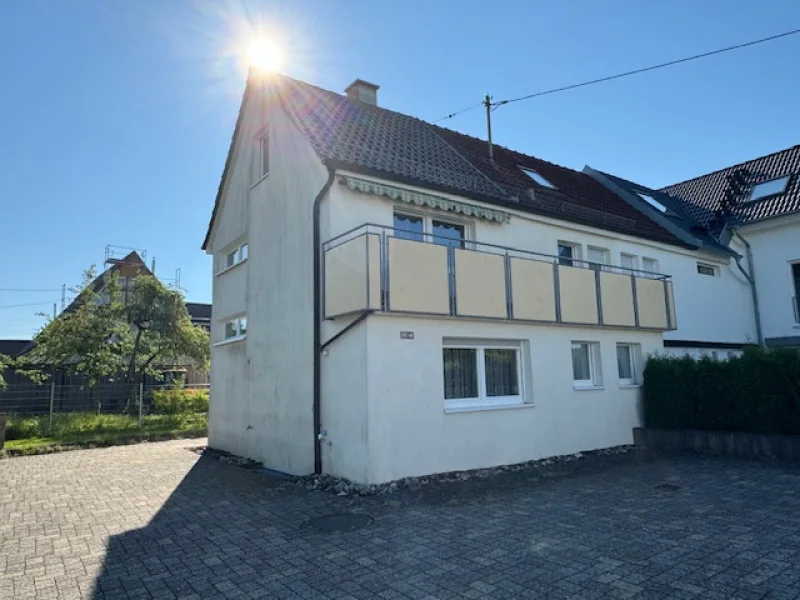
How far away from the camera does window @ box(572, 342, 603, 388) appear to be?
42.6 ft

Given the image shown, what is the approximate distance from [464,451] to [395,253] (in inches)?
159

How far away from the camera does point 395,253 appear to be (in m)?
9.39

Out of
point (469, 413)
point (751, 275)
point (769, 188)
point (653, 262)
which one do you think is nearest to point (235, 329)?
point (469, 413)

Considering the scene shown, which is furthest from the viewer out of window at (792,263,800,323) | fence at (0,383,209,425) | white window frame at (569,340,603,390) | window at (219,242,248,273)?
window at (792,263,800,323)

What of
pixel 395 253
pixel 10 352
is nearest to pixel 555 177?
pixel 395 253

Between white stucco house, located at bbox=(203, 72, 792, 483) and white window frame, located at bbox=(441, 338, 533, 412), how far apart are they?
50mm

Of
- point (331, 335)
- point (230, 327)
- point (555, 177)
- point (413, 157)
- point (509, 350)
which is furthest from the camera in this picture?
point (555, 177)

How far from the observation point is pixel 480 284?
10.6 m

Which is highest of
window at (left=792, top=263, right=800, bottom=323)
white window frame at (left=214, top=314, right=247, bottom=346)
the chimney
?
the chimney

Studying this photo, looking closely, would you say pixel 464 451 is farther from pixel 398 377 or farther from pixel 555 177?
pixel 555 177

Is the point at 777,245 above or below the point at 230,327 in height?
above

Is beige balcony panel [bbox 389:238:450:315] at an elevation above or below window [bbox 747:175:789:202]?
below

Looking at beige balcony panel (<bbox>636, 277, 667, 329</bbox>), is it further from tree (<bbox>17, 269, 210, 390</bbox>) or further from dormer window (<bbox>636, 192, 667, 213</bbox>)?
tree (<bbox>17, 269, 210, 390</bbox>)

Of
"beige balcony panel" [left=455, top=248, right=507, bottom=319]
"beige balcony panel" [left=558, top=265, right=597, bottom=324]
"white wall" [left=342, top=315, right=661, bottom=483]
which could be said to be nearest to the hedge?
"white wall" [left=342, top=315, right=661, bottom=483]
